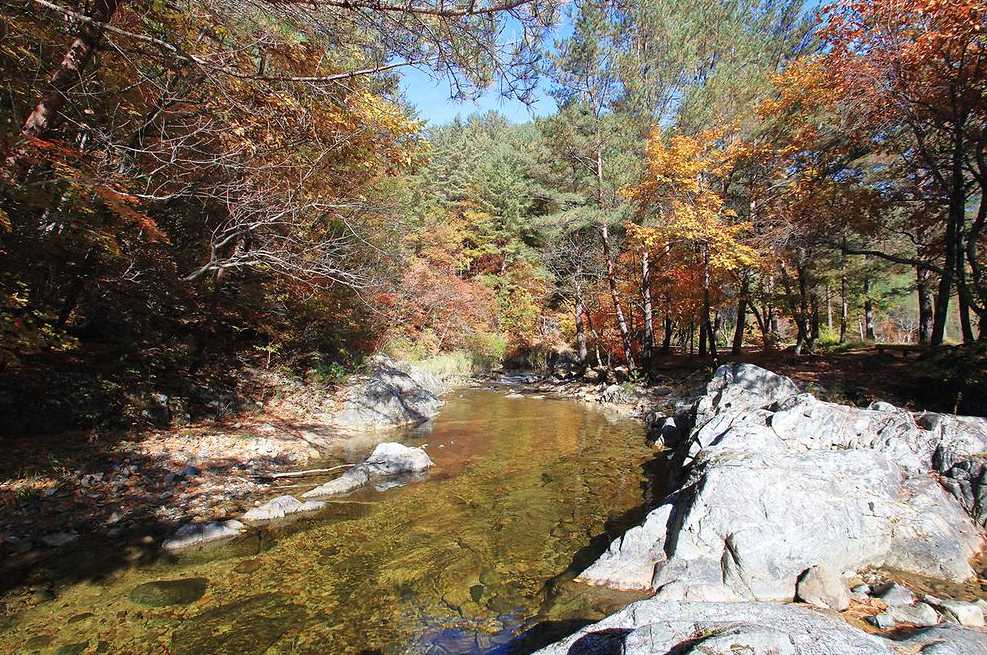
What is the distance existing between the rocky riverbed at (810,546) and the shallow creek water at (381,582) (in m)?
0.84

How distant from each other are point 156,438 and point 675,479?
8.48 meters

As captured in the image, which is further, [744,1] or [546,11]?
[744,1]

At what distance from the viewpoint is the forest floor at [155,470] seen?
546cm

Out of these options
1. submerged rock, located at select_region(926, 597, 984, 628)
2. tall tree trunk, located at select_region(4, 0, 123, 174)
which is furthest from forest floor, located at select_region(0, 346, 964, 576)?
submerged rock, located at select_region(926, 597, 984, 628)

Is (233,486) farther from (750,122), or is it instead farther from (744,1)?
(744,1)

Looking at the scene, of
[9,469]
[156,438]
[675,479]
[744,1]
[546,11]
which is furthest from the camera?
[744,1]

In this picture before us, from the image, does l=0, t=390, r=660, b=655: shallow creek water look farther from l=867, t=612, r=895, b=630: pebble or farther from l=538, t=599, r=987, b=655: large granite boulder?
l=867, t=612, r=895, b=630: pebble

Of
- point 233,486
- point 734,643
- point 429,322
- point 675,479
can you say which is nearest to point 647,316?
point 429,322

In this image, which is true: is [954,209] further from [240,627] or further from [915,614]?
[240,627]

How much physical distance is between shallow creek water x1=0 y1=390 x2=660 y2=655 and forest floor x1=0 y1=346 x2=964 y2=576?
81cm

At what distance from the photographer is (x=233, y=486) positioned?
7.00 metres

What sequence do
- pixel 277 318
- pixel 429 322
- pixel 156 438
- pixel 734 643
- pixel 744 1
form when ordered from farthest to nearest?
pixel 429 322 → pixel 744 1 → pixel 277 318 → pixel 156 438 → pixel 734 643

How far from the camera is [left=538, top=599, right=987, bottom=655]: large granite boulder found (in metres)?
2.41

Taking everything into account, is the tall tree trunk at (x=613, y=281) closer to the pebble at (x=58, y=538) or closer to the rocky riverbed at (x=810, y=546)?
the rocky riverbed at (x=810, y=546)
